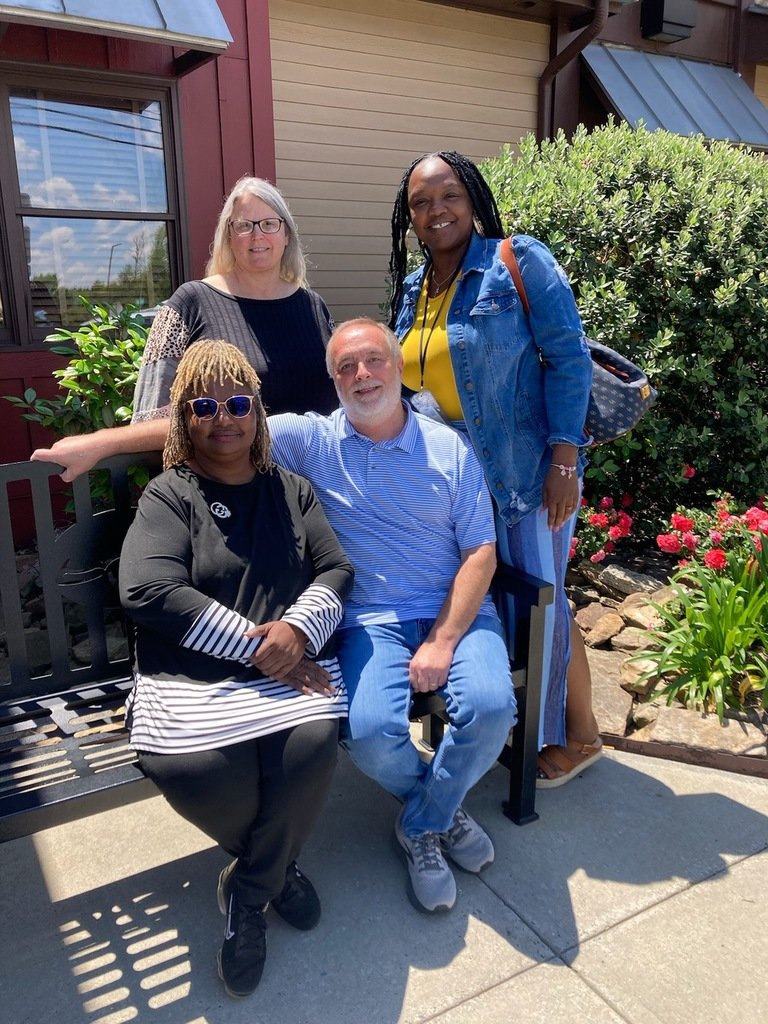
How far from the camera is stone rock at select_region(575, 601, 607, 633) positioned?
12.8ft

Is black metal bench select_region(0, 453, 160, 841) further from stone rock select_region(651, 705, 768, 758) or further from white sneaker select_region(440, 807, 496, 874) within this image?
stone rock select_region(651, 705, 768, 758)

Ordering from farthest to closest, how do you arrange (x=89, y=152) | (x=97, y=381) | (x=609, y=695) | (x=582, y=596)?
(x=89, y=152), (x=582, y=596), (x=97, y=381), (x=609, y=695)

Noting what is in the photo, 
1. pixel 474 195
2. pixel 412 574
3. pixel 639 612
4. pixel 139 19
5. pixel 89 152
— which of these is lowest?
pixel 639 612

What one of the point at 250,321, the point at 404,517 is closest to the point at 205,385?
the point at 250,321

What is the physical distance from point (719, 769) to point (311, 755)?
167 cm

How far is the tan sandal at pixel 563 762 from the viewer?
9.14 ft

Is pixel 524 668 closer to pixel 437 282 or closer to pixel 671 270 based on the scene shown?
pixel 437 282

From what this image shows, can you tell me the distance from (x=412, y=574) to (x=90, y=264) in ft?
13.7

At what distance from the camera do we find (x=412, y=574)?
243cm

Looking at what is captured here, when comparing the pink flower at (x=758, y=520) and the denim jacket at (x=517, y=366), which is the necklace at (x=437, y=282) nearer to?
the denim jacket at (x=517, y=366)

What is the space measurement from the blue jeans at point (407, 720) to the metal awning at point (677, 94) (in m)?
6.25

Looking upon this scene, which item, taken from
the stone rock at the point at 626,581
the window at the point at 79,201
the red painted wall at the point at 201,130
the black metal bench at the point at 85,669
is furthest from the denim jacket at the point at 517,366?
the window at the point at 79,201

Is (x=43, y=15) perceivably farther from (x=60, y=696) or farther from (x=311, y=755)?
(x=311, y=755)

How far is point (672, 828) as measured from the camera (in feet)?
8.48
